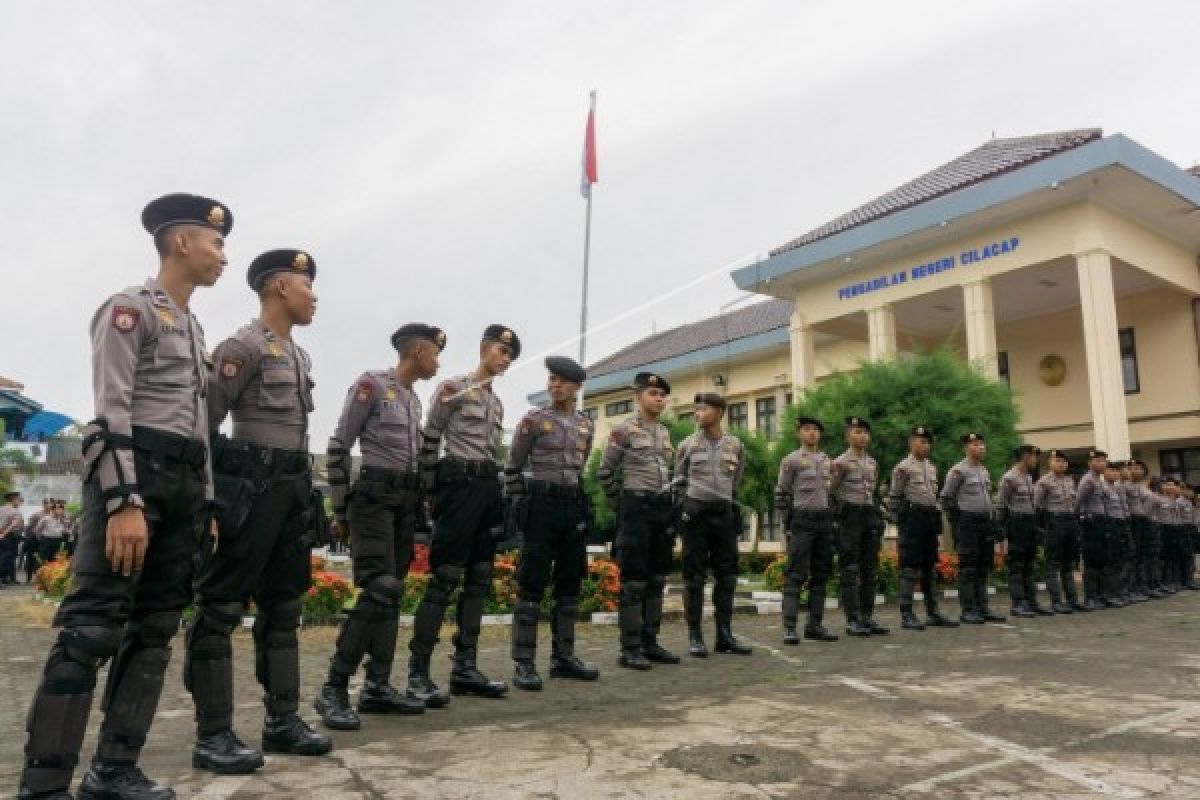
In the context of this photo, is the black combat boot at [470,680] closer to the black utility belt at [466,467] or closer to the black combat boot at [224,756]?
the black utility belt at [466,467]

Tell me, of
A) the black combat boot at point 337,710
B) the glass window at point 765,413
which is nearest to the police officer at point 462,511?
the black combat boot at point 337,710

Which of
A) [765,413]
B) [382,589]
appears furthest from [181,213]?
[765,413]

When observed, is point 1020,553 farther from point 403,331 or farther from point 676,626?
point 403,331

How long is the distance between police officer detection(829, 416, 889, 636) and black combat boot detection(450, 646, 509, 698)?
4.56 meters

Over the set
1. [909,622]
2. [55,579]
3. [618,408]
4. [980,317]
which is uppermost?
[618,408]

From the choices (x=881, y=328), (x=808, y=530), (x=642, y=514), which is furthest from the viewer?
(x=881, y=328)

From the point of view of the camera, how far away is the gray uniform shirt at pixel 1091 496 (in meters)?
12.2

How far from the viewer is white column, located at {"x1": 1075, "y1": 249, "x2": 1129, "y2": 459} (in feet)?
54.4

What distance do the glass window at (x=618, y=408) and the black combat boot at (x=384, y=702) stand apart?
2818 cm

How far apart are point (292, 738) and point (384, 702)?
98 centimetres

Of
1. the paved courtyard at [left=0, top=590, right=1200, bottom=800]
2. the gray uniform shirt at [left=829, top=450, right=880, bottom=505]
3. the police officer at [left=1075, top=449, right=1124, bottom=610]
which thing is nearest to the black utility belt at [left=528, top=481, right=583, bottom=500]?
the paved courtyard at [left=0, top=590, right=1200, bottom=800]

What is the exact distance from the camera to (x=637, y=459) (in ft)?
22.8

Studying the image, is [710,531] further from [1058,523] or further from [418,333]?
[1058,523]

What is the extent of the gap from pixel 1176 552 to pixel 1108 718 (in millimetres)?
13183
